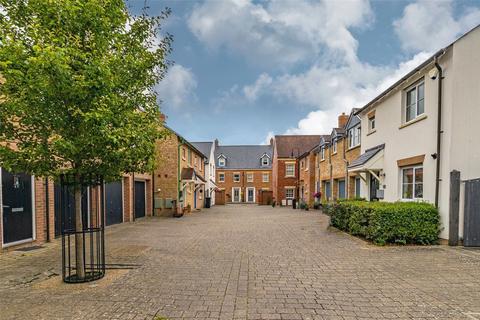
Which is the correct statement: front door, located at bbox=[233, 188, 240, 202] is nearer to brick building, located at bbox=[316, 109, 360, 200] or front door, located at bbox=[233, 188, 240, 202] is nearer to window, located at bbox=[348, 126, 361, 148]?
brick building, located at bbox=[316, 109, 360, 200]

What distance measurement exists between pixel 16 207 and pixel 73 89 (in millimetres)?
5955

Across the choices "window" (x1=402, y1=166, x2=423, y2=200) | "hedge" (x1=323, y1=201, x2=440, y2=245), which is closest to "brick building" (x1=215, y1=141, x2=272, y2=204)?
"window" (x1=402, y1=166, x2=423, y2=200)

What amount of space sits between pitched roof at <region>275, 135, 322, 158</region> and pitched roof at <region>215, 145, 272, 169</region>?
9409 millimetres

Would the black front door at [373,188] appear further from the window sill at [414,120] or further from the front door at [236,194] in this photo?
the front door at [236,194]

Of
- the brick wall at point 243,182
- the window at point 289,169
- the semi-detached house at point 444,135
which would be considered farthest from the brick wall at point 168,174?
the brick wall at point 243,182

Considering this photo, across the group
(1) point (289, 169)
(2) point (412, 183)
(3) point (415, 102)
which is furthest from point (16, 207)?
(1) point (289, 169)

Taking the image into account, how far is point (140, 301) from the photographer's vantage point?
14.9 feet

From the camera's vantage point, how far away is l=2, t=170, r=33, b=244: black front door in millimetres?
8133

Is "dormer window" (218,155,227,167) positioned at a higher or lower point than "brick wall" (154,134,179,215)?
higher

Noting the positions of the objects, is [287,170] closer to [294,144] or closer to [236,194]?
[294,144]

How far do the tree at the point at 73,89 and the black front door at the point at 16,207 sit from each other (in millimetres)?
3942

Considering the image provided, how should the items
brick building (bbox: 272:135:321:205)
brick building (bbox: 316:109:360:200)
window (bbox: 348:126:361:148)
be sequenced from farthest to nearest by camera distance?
brick building (bbox: 272:135:321:205)
brick building (bbox: 316:109:360:200)
window (bbox: 348:126:361:148)

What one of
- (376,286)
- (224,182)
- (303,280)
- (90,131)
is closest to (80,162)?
(90,131)

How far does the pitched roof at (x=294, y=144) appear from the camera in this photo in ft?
122
